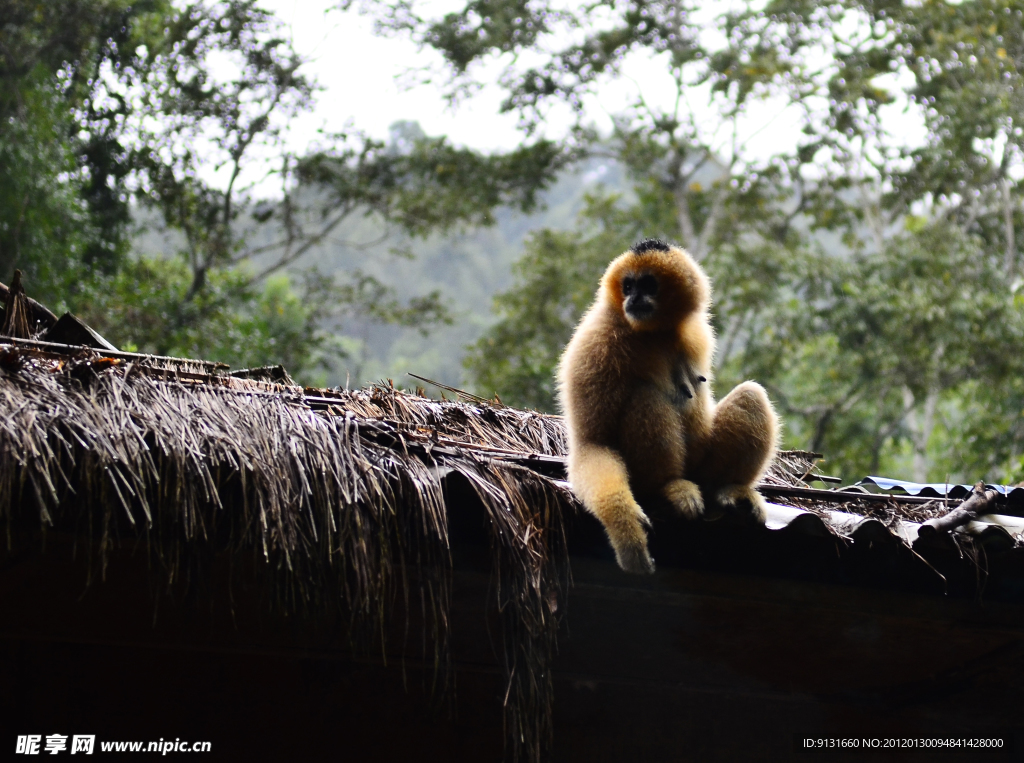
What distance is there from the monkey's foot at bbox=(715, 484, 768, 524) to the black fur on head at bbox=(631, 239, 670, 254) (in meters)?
1.03

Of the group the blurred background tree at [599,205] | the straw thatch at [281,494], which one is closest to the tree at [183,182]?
the blurred background tree at [599,205]

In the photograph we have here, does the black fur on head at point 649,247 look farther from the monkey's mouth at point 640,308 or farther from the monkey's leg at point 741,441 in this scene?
the monkey's leg at point 741,441

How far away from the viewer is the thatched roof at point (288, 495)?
2.80m

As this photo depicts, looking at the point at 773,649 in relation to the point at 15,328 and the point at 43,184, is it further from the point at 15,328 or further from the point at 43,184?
the point at 43,184

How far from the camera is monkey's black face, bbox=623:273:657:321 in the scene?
373 cm

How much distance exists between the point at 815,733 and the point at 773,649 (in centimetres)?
62

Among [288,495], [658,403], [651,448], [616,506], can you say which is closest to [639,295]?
[658,403]

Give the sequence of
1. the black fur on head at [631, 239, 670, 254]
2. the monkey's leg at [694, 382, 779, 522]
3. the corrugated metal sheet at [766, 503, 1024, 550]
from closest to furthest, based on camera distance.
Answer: the corrugated metal sheet at [766, 503, 1024, 550]
the monkey's leg at [694, 382, 779, 522]
the black fur on head at [631, 239, 670, 254]

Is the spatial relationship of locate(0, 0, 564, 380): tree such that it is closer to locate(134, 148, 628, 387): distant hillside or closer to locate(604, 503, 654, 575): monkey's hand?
locate(604, 503, 654, 575): monkey's hand

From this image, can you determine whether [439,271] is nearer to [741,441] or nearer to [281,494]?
[741,441]

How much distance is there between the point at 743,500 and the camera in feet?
11.1

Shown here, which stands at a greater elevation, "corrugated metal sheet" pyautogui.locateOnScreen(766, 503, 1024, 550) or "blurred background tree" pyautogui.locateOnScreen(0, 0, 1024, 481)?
"blurred background tree" pyautogui.locateOnScreen(0, 0, 1024, 481)

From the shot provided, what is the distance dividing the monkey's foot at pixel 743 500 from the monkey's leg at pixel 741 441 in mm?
20

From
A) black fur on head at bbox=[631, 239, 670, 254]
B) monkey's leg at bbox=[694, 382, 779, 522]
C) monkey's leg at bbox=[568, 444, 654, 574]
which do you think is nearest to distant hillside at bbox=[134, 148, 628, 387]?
black fur on head at bbox=[631, 239, 670, 254]
